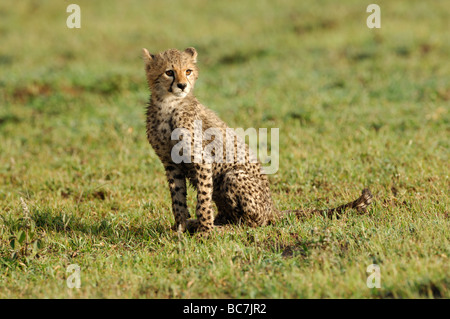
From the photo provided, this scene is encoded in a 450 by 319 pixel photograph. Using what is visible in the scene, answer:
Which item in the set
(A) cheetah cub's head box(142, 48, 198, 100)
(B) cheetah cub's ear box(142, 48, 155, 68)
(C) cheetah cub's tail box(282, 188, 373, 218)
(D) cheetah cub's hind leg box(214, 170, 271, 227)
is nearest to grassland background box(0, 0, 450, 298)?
(C) cheetah cub's tail box(282, 188, 373, 218)

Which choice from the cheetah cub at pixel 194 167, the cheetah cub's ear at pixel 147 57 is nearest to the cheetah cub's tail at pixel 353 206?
the cheetah cub at pixel 194 167

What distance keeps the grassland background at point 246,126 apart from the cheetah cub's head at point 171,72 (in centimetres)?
129

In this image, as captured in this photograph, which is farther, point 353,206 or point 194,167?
point 353,206

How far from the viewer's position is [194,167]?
498 centimetres

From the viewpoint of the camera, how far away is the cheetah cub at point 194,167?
491cm

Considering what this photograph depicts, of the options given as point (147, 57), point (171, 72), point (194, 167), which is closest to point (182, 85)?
point (171, 72)

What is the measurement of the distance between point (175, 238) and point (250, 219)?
0.71m

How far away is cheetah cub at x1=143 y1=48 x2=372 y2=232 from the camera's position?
491 cm

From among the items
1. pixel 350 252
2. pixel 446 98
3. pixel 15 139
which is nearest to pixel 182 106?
pixel 350 252

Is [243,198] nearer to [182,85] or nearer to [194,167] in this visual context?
[194,167]

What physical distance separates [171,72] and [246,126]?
155 inches

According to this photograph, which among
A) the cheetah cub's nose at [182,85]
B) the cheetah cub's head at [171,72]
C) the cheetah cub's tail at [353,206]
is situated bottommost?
the cheetah cub's tail at [353,206]

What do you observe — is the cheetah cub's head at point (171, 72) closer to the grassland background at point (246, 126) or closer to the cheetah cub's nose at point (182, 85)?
the cheetah cub's nose at point (182, 85)

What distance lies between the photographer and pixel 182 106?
505 cm
